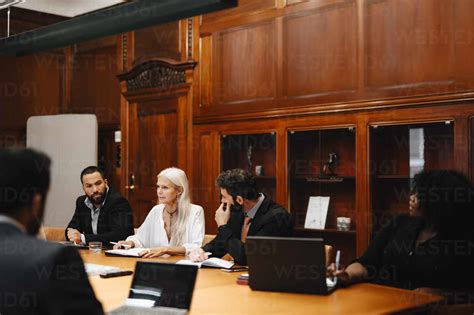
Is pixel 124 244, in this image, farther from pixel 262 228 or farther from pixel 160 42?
pixel 160 42

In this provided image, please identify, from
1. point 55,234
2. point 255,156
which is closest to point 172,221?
point 55,234

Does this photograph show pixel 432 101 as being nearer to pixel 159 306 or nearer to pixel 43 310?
pixel 159 306

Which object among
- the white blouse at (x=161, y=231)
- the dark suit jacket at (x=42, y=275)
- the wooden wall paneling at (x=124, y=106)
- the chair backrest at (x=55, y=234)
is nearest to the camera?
the dark suit jacket at (x=42, y=275)

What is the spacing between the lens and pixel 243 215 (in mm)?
4332

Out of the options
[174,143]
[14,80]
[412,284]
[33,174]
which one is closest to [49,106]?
[14,80]

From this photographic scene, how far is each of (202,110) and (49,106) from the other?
112 inches

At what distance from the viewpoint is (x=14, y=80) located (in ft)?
25.9

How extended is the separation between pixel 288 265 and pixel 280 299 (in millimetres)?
165

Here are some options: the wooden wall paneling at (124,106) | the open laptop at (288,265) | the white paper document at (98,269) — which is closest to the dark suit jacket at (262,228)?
the white paper document at (98,269)

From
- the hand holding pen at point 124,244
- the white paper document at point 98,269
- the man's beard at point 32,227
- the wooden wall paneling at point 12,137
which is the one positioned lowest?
the white paper document at point 98,269

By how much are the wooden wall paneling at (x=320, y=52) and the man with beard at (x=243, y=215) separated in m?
1.59

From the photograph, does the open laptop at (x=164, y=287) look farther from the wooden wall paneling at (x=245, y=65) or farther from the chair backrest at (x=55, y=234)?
the wooden wall paneling at (x=245, y=65)

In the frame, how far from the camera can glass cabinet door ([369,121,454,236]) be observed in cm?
502

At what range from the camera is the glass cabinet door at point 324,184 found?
5.41m
